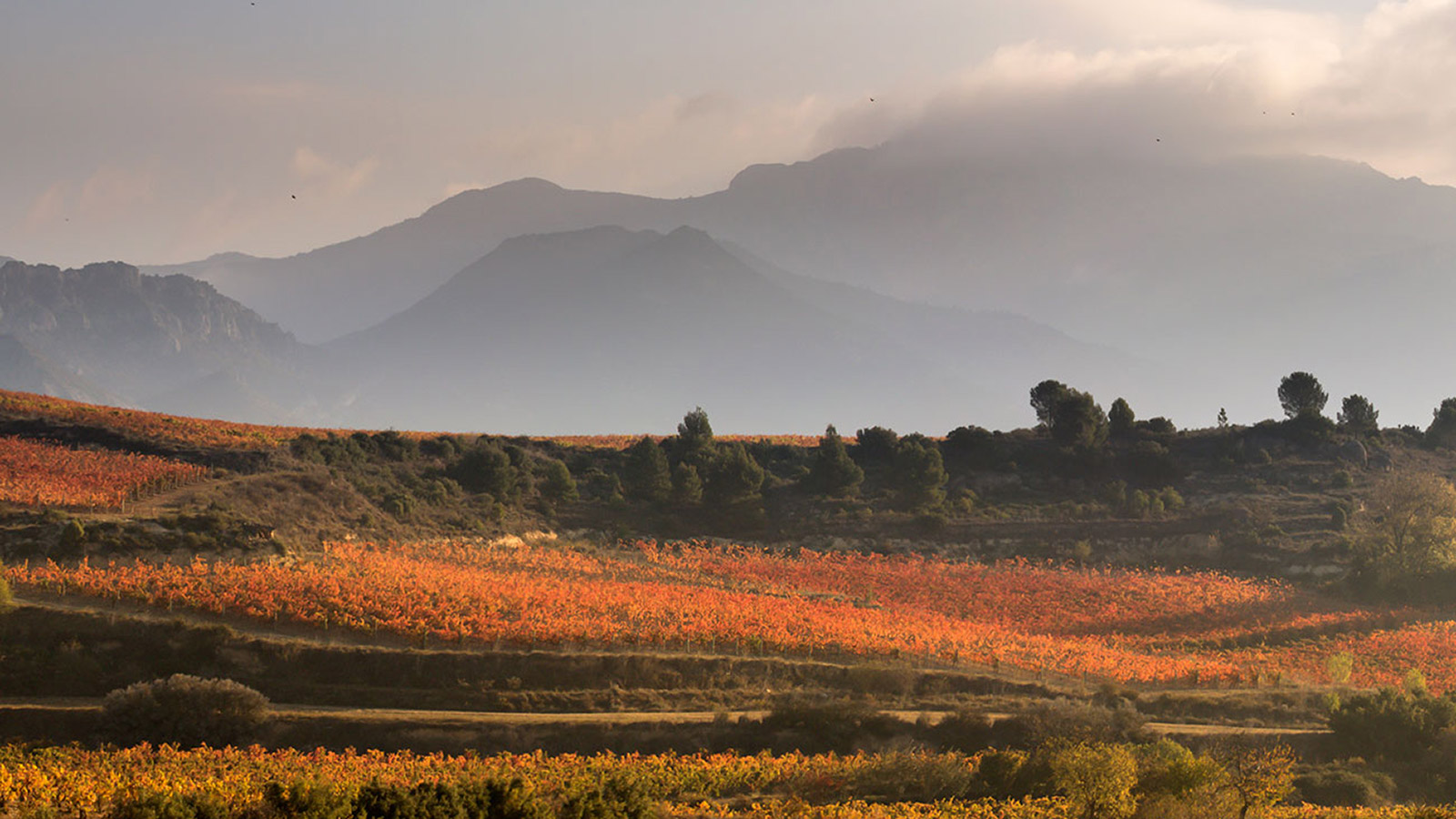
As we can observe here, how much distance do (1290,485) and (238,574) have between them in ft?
227

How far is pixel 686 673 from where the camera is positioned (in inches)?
1329

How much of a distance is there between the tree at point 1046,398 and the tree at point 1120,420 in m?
4.48

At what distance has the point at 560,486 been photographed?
6800 cm

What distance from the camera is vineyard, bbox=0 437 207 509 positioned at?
43.0m

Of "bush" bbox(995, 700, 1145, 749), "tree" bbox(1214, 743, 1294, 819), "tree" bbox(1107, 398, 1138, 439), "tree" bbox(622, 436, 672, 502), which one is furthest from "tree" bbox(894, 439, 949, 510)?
"tree" bbox(1214, 743, 1294, 819)

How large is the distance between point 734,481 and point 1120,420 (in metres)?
38.2

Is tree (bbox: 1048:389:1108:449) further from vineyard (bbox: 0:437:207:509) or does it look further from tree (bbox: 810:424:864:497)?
vineyard (bbox: 0:437:207:509)

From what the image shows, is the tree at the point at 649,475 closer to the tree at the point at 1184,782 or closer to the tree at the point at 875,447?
the tree at the point at 875,447

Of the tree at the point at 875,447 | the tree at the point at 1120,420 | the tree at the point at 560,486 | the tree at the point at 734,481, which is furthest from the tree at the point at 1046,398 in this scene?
the tree at the point at 560,486

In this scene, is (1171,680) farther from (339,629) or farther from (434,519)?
(434,519)

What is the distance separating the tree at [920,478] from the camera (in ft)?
233

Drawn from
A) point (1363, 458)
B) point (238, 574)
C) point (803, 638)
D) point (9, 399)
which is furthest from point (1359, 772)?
point (9, 399)

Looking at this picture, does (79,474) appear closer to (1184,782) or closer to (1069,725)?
(1069,725)

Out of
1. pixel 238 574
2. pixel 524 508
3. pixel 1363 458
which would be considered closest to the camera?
pixel 238 574
